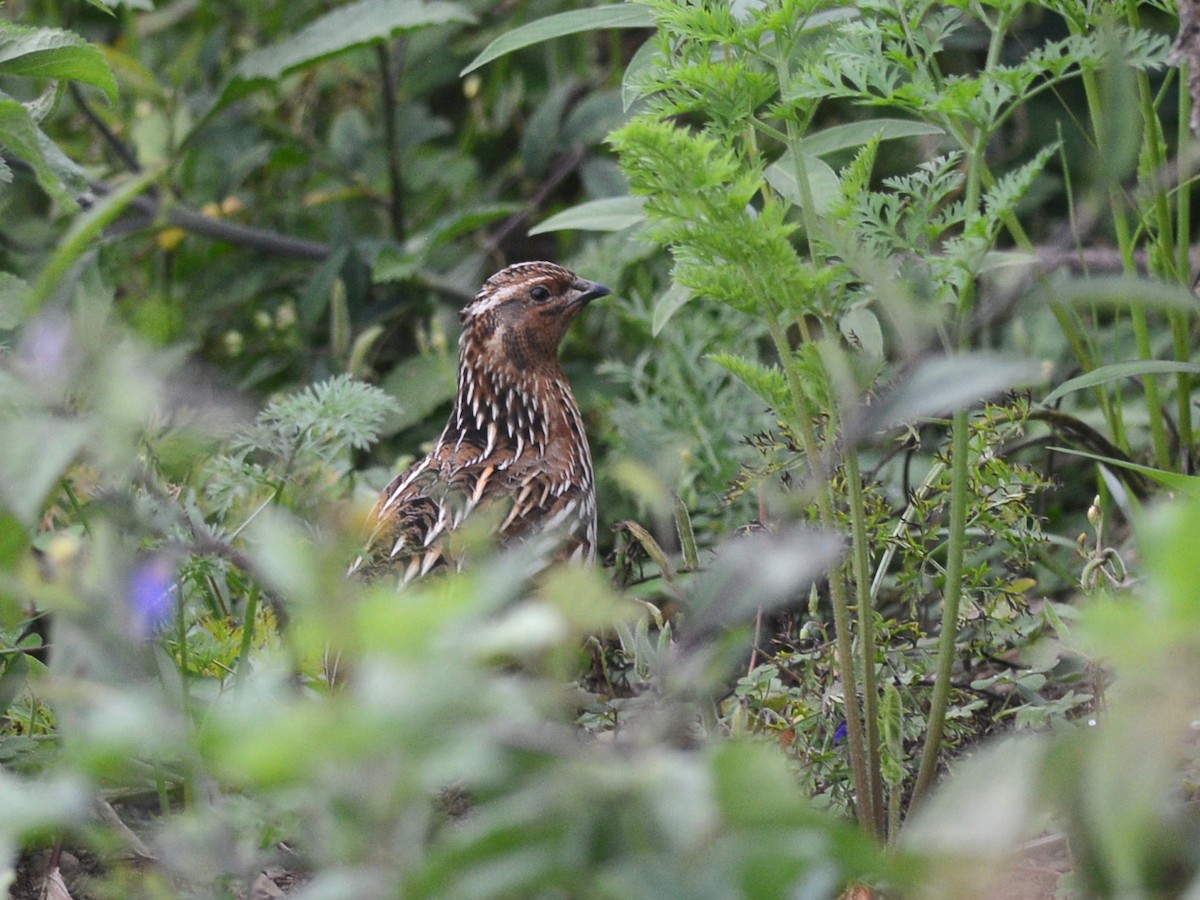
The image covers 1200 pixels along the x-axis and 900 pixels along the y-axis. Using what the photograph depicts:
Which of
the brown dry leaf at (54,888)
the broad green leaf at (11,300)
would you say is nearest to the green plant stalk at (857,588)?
the brown dry leaf at (54,888)

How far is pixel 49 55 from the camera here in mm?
2389

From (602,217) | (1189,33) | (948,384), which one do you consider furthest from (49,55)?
(1189,33)

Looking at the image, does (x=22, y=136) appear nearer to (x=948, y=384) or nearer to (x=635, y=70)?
(x=635, y=70)

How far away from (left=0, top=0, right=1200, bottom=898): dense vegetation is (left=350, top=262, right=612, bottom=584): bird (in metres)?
0.21

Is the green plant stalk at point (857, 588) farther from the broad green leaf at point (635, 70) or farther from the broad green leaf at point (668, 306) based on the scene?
the broad green leaf at point (668, 306)

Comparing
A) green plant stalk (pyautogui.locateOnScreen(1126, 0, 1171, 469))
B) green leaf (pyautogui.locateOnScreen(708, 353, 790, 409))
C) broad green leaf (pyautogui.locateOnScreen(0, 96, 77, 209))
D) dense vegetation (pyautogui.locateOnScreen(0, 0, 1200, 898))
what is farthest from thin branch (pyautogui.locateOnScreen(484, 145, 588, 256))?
green leaf (pyautogui.locateOnScreen(708, 353, 790, 409))

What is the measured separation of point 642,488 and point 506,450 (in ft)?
7.36

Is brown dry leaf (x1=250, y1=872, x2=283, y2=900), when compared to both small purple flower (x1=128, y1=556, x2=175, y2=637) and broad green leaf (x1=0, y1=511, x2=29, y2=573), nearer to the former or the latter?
small purple flower (x1=128, y1=556, x2=175, y2=637)

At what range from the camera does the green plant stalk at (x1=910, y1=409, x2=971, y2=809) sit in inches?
82.4

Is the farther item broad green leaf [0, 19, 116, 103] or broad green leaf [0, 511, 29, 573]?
broad green leaf [0, 19, 116, 103]

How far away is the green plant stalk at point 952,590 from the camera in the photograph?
2.09 metres

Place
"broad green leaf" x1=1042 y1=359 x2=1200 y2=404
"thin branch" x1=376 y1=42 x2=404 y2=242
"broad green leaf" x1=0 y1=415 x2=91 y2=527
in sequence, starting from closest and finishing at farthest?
"broad green leaf" x1=0 y1=415 x2=91 y2=527 → "broad green leaf" x1=1042 y1=359 x2=1200 y2=404 → "thin branch" x1=376 y1=42 x2=404 y2=242

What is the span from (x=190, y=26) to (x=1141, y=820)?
19.5 feet

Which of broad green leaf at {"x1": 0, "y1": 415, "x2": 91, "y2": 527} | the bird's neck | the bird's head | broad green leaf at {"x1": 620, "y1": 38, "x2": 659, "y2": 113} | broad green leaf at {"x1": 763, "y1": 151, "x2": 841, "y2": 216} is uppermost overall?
broad green leaf at {"x1": 620, "y1": 38, "x2": 659, "y2": 113}
